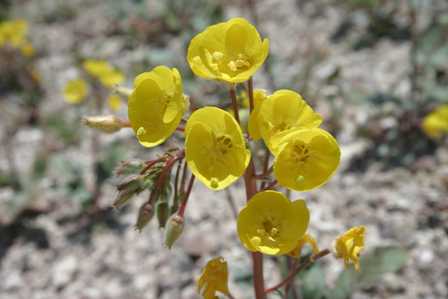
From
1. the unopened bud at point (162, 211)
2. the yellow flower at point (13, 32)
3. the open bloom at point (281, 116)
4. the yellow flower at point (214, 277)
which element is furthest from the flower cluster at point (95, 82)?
the open bloom at point (281, 116)

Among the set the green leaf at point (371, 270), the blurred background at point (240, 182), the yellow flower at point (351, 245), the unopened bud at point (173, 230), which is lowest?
the blurred background at point (240, 182)

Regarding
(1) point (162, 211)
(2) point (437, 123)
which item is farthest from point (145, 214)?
(2) point (437, 123)

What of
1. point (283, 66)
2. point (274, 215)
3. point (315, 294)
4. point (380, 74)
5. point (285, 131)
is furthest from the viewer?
point (283, 66)

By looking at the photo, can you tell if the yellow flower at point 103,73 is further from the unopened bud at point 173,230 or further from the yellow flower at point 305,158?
the yellow flower at point 305,158

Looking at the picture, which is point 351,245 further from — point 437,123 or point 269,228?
point 437,123

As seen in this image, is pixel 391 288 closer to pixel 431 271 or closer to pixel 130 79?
pixel 431 271

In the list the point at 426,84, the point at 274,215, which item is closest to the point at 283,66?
the point at 426,84
